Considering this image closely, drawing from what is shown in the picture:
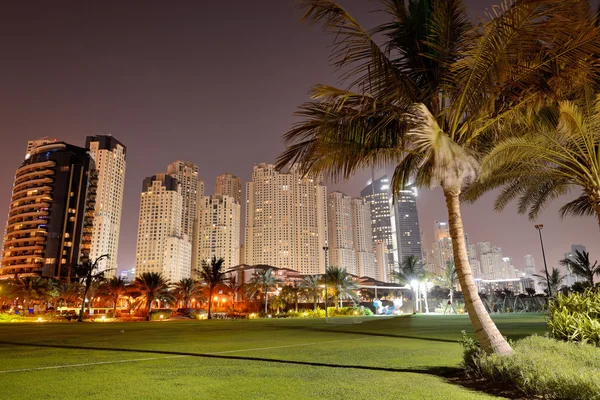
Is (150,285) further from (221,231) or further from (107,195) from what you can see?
(221,231)

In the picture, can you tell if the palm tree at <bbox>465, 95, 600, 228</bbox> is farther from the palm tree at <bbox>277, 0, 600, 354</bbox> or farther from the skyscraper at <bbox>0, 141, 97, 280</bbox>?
the skyscraper at <bbox>0, 141, 97, 280</bbox>

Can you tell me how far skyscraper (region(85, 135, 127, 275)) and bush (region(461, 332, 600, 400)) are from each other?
180m

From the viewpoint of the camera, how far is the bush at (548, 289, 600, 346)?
9.29 m

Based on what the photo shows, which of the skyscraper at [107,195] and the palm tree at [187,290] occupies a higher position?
the skyscraper at [107,195]

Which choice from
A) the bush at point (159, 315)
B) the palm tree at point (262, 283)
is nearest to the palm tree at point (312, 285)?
the palm tree at point (262, 283)

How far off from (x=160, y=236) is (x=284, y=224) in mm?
63499

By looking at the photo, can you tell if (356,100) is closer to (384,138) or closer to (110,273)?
(384,138)

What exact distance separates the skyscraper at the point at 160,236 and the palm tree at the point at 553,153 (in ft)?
619

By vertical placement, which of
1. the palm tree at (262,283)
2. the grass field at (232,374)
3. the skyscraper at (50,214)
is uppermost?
the skyscraper at (50,214)

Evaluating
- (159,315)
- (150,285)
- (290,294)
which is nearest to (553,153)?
(159,315)

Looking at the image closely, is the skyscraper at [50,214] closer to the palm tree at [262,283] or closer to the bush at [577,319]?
the palm tree at [262,283]

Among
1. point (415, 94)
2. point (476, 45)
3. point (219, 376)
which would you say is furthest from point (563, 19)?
point (219, 376)

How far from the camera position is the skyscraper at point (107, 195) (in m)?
171

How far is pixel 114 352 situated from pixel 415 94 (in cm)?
1119
